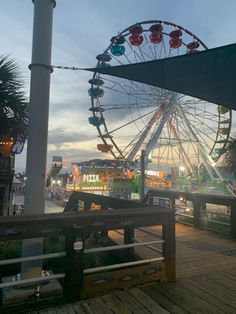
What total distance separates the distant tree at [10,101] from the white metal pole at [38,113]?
115 inches

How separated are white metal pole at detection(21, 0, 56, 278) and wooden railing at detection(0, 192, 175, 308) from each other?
0.43m

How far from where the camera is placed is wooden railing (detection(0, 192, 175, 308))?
11.9 feet

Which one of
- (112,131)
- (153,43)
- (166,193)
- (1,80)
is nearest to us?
(1,80)

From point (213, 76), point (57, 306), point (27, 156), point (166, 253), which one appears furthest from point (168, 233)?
point (213, 76)

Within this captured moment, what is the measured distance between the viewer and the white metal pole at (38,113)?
4.23 m

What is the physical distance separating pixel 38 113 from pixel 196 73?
3.27 metres

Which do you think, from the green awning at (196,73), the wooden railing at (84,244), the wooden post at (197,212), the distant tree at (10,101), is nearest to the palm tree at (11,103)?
the distant tree at (10,101)

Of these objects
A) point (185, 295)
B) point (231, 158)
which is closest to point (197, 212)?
point (231, 158)

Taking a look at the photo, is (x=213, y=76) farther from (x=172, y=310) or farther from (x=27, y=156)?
(x=172, y=310)

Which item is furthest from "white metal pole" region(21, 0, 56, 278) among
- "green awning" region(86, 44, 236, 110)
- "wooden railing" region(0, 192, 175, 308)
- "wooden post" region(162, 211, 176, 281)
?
"wooden post" region(162, 211, 176, 281)

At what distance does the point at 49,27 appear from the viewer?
174 inches

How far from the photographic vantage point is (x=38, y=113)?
4.32m

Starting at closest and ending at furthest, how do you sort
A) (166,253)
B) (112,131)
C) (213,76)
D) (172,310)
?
(172,310) < (166,253) < (213,76) < (112,131)

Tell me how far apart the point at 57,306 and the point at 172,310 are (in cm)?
141
